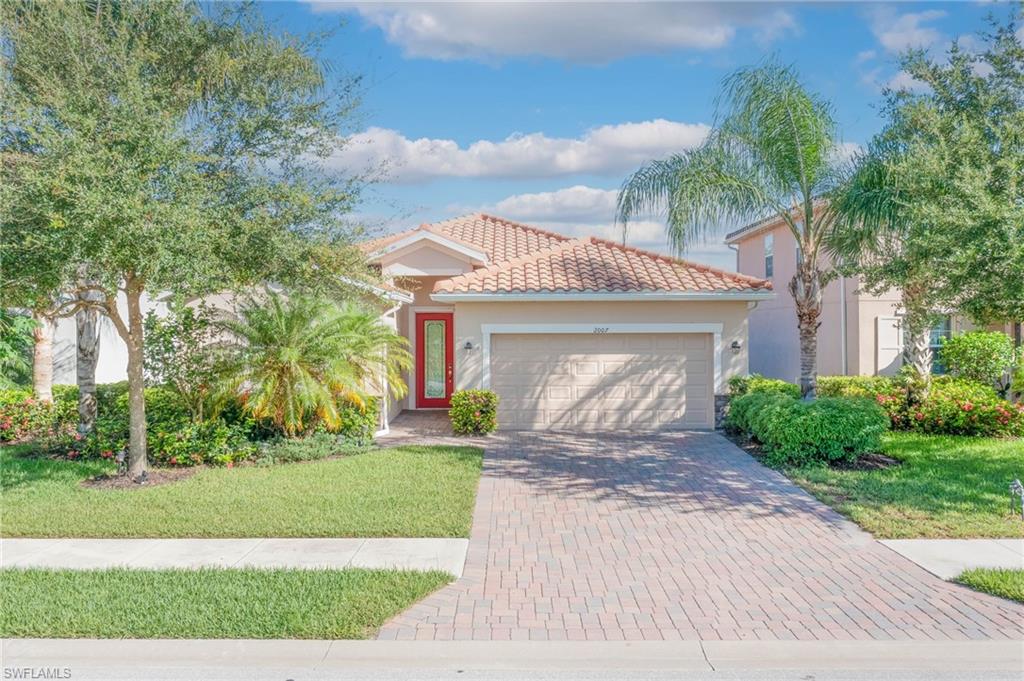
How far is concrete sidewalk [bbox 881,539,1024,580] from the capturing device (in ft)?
23.3

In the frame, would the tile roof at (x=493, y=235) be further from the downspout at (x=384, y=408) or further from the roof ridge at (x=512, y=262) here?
the downspout at (x=384, y=408)

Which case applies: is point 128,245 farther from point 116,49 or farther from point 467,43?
point 467,43

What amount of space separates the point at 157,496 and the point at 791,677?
8185 millimetres

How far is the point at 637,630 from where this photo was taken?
5.70 meters

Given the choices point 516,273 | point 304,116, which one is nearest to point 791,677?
point 304,116

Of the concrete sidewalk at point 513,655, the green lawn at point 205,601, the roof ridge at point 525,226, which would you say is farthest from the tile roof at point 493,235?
the concrete sidewalk at point 513,655

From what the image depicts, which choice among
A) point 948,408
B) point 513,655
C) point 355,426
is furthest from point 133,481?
point 948,408

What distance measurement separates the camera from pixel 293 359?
12398 millimetres

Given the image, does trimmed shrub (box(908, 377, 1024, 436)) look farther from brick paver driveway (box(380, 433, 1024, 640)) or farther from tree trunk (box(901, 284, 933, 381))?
brick paver driveway (box(380, 433, 1024, 640))

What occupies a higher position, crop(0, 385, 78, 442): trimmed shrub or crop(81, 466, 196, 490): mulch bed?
crop(0, 385, 78, 442): trimmed shrub

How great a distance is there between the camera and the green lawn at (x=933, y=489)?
332 inches

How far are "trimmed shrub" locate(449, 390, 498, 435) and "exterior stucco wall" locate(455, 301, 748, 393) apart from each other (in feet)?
2.64

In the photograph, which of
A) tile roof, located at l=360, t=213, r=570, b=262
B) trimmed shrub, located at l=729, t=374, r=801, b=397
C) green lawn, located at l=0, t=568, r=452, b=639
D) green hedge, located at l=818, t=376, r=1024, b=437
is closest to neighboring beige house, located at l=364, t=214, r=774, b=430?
trimmed shrub, located at l=729, t=374, r=801, b=397

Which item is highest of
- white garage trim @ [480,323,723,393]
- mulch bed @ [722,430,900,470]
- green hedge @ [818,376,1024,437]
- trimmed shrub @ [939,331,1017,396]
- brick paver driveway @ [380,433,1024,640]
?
white garage trim @ [480,323,723,393]
